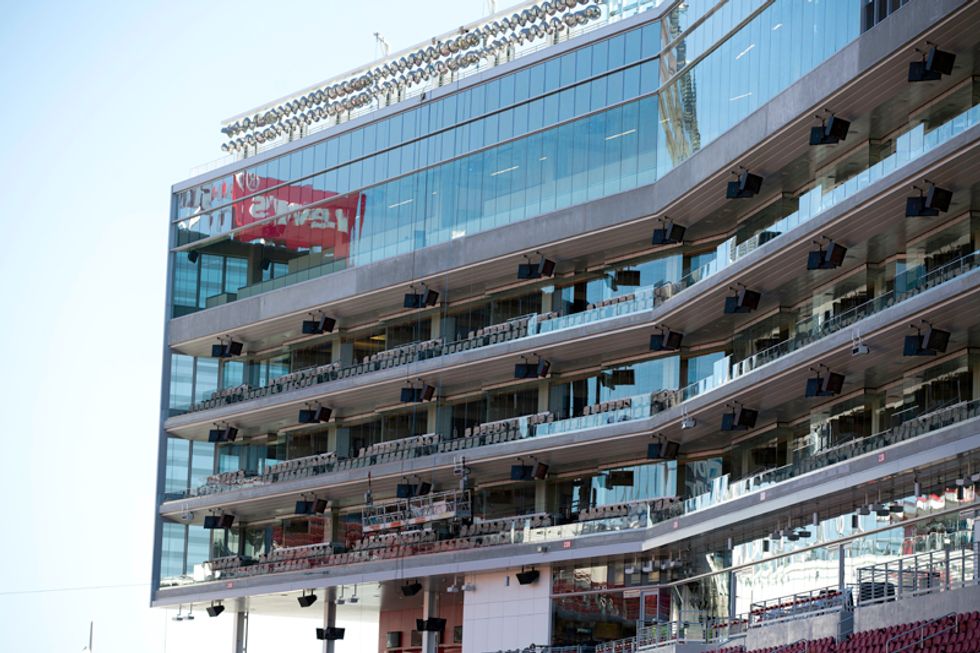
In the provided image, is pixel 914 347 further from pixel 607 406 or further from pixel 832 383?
pixel 607 406

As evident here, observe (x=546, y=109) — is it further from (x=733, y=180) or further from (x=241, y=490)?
(x=241, y=490)

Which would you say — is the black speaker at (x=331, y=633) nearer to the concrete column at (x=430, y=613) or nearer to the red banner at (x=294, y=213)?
the concrete column at (x=430, y=613)

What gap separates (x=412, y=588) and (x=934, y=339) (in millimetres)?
24631

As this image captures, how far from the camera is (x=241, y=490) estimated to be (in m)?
68.4

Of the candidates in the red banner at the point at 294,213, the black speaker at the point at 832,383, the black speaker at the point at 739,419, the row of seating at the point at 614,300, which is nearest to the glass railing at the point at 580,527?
the black speaker at the point at 739,419

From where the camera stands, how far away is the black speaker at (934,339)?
1602 inches

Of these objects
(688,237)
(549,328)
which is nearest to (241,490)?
(549,328)

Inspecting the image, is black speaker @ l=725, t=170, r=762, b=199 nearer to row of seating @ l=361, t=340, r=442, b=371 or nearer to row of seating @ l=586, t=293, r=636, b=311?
row of seating @ l=586, t=293, r=636, b=311

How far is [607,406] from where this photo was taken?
180 feet

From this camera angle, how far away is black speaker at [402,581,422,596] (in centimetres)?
6025

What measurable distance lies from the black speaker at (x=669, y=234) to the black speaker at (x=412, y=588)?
14927 millimetres

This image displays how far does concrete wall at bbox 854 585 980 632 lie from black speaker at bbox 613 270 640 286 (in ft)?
76.1

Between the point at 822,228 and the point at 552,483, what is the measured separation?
55.9ft

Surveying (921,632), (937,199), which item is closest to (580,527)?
(937,199)
